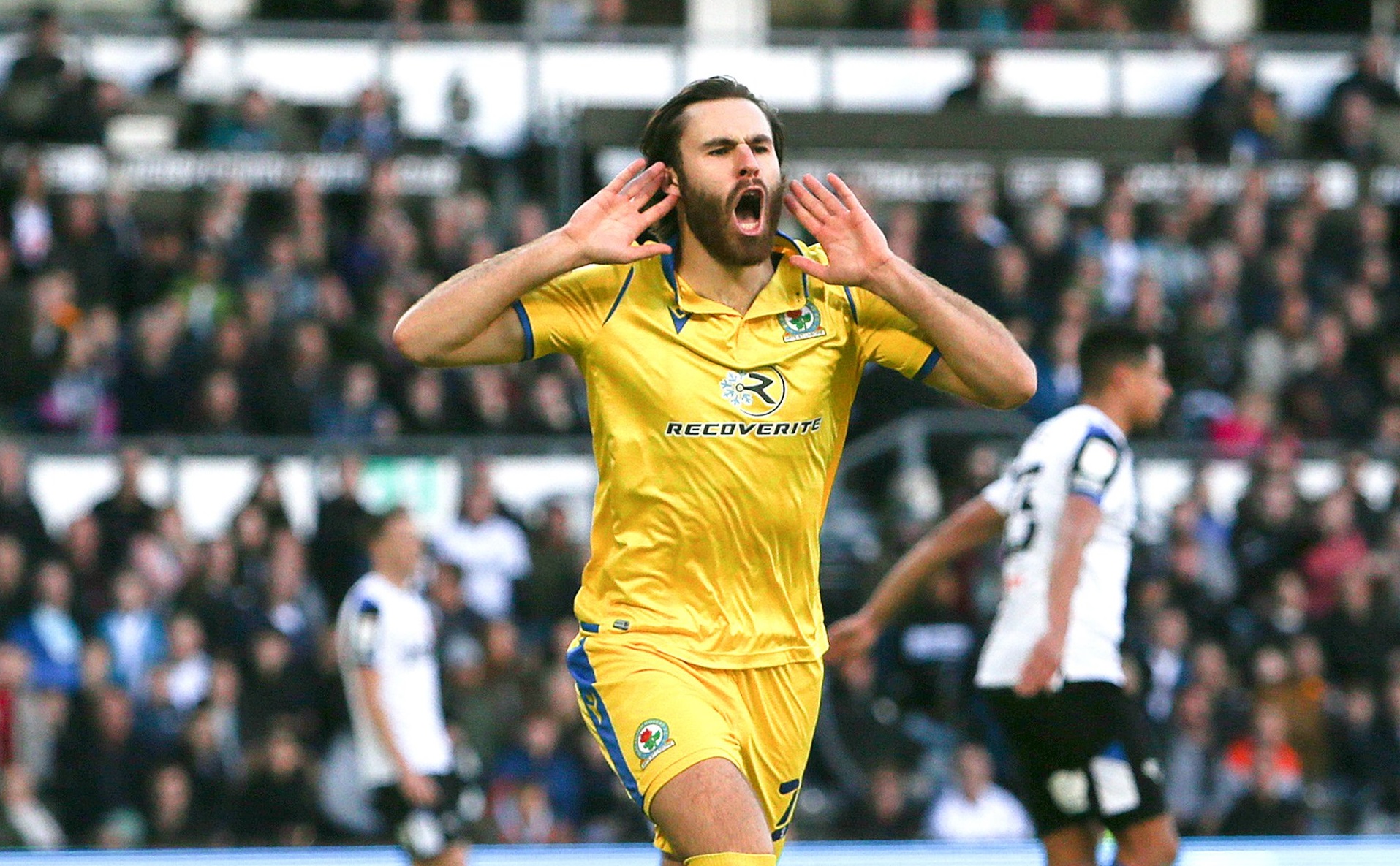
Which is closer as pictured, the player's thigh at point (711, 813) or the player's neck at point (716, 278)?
the player's thigh at point (711, 813)

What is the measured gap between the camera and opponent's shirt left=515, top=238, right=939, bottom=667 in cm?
564

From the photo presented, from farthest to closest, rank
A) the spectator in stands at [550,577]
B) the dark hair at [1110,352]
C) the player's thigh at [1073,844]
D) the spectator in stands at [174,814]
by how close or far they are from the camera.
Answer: the spectator in stands at [550,577] → the spectator in stands at [174,814] → the dark hair at [1110,352] → the player's thigh at [1073,844]

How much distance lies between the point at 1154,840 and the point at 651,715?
8.89 feet

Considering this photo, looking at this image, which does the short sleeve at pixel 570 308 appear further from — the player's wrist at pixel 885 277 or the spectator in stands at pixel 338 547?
the spectator in stands at pixel 338 547

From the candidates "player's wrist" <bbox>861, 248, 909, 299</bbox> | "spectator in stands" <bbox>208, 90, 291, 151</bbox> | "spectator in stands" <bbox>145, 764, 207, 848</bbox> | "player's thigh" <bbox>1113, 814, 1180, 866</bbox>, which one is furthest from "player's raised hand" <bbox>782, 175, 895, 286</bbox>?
Result: "spectator in stands" <bbox>208, 90, 291, 151</bbox>

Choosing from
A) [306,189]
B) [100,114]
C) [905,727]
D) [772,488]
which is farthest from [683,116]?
[100,114]

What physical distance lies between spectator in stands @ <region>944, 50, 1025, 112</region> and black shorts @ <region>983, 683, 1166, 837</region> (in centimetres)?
1158

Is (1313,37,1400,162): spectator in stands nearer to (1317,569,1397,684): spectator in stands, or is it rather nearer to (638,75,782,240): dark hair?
(1317,569,1397,684): spectator in stands

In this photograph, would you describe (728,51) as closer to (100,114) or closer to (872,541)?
(100,114)

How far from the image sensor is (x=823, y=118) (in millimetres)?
18156

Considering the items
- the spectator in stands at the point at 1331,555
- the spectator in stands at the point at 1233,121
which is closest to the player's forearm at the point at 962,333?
the spectator in stands at the point at 1331,555

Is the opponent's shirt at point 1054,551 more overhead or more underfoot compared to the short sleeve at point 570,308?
more underfoot

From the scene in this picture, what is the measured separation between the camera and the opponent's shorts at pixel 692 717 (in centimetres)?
546

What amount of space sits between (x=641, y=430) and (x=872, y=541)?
27.7ft
